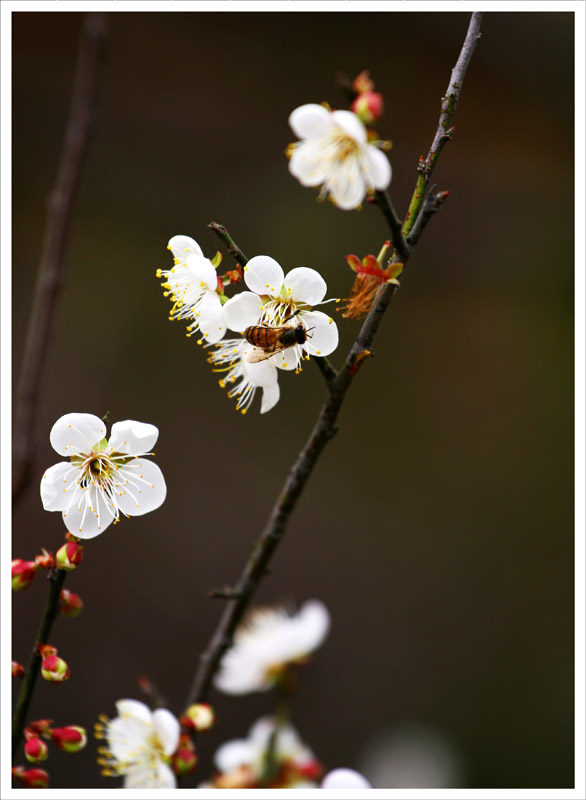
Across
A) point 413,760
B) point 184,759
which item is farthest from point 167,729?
point 413,760

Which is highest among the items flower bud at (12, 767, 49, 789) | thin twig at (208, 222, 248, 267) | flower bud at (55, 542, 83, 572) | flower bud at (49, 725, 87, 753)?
thin twig at (208, 222, 248, 267)

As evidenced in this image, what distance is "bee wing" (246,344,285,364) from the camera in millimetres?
525

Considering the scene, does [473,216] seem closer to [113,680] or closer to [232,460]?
[232,460]

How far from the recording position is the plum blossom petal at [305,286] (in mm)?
506

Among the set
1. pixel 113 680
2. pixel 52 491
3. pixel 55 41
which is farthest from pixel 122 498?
pixel 55 41

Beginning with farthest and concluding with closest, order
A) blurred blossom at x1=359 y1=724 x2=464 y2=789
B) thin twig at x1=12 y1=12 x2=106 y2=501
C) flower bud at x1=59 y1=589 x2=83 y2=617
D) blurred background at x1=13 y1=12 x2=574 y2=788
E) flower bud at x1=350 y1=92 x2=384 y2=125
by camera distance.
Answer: blurred background at x1=13 y1=12 x2=574 y2=788 → blurred blossom at x1=359 y1=724 x2=464 y2=789 → thin twig at x1=12 y1=12 x2=106 y2=501 → flower bud at x1=59 y1=589 x2=83 y2=617 → flower bud at x1=350 y1=92 x2=384 y2=125

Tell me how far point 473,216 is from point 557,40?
64 centimetres

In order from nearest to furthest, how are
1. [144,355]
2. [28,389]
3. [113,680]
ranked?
1. [28,389]
2. [113,680]
3. [144,355]

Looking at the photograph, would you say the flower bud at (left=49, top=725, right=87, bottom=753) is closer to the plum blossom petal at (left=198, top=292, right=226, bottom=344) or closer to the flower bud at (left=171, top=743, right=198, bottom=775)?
the flower bud at (left=171, top=743, right=198, bottom=775)

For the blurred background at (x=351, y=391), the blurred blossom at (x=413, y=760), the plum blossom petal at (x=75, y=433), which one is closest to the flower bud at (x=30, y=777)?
the plum blossom petal at (x=75, y=433)

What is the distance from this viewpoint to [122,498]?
0.53m

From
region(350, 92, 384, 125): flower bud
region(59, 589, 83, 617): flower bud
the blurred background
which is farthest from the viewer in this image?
the blurred background

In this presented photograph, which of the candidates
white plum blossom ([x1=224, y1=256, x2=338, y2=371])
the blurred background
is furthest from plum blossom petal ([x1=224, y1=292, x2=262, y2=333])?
the blurred background

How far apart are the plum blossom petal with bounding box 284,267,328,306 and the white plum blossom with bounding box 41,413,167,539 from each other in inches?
6.0
